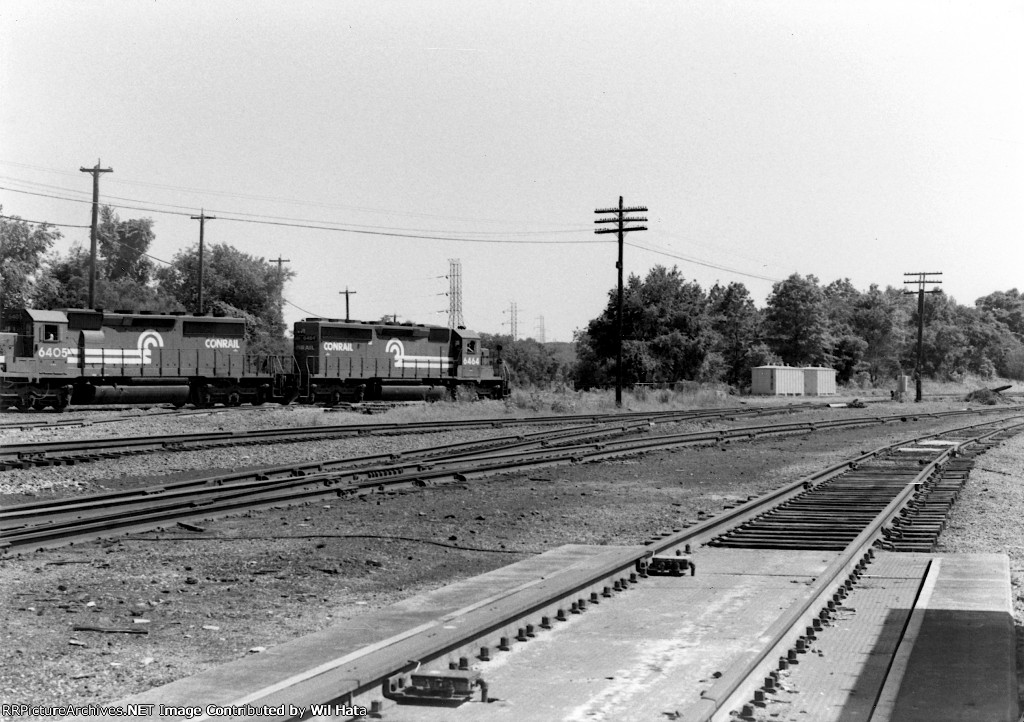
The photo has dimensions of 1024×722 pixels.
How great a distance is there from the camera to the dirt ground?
605 centimetres

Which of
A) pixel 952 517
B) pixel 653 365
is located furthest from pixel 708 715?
pixel 653 365

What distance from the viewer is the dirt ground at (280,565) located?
19.9 feet

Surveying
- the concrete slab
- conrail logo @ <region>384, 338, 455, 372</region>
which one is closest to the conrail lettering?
conrail logo @ <region>384, 338, 455, 372</region>

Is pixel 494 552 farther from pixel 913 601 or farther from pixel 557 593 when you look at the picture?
pixel 913 601

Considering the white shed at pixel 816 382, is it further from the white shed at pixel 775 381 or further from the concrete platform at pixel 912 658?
the concrete platform at pixel 912 658

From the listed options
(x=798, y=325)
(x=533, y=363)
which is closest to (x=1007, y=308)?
(x=798, y=325)

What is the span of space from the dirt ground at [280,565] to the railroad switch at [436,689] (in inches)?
55.2

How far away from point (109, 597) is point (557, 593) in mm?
3272

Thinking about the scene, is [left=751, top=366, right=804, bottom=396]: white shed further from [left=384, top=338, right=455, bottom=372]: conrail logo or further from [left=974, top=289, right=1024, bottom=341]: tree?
[left=974, top=289, right=1024, bottom=341]: tree

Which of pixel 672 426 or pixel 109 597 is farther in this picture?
pixel 672 426

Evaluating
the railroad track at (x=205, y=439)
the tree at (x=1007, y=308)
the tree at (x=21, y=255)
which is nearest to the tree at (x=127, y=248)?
the tree at (x=21, y=255)

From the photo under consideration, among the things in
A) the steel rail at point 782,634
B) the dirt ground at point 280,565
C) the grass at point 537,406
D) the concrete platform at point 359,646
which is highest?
the grass at point 537,406

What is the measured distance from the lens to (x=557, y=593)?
6910mm

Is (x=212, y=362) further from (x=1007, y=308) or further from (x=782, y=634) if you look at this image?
(x=1007, y=308)
